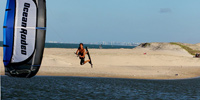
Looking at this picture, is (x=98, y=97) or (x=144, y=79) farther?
(x=144, y=79)

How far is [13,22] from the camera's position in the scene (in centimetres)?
1694

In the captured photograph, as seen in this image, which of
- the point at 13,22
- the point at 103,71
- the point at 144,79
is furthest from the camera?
the point at 103,71

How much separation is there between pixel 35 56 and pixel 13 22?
6.66 ft

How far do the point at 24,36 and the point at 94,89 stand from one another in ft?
38.9

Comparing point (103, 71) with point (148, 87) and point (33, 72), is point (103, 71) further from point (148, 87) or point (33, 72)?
point (33, 72)

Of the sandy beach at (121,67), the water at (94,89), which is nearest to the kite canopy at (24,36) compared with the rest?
the water at (94,89)

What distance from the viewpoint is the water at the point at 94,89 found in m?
24.5

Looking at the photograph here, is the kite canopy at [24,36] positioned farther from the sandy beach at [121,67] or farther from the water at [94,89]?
the sandy beach at [121,67]

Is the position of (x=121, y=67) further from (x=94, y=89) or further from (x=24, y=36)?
(x=24, y=36)

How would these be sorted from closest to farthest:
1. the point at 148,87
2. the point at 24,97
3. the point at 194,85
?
the point at 24,97 → the point at 148,87 → the point at 194,85

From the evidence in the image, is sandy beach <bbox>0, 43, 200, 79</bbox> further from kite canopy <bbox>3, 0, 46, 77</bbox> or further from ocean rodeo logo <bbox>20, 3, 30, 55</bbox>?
ocean rodeo logo <bbox>20, 3, 30, 55</bbox>

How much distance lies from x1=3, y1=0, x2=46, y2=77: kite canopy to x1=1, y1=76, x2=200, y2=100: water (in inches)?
236

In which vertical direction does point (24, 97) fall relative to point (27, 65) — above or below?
below

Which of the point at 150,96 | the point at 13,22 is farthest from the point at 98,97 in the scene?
the point at 13,22
